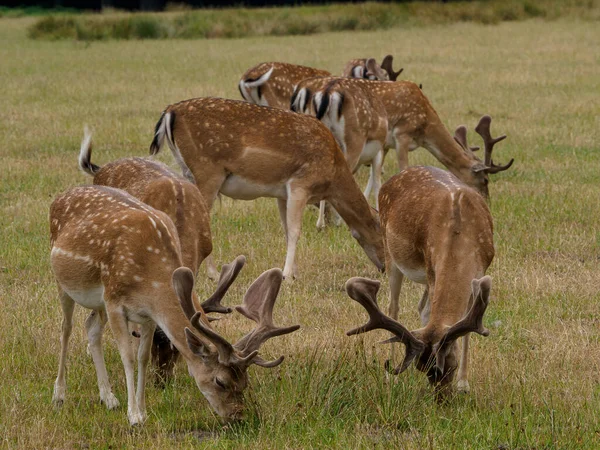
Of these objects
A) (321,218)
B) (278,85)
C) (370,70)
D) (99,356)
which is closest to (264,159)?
Answer: (321,218)

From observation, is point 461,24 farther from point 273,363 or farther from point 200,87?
point 273,363

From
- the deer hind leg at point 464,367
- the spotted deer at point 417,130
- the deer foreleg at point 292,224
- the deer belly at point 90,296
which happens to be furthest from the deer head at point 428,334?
the spotted deer at point 417,130

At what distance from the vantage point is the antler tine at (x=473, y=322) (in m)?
4.66

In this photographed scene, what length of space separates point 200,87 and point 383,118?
9297 millimetres

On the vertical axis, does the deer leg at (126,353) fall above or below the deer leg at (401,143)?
above

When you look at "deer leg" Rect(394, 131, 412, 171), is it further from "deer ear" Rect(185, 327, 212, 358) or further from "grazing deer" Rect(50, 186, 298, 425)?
"deer ear" Rect(185, 327, 212, 358)

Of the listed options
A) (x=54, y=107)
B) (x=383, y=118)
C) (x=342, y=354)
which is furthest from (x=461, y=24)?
(x=342, y=354)

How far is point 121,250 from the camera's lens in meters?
5.00

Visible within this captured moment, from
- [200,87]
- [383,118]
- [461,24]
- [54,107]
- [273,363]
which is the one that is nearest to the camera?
[273,363]

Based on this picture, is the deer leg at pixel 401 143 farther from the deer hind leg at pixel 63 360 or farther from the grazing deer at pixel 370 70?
the deer hind leg at pixel 63 360

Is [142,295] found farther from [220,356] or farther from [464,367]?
[464,367]

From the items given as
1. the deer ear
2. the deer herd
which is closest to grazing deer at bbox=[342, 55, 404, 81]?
the deer herd

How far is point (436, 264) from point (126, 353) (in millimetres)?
1559

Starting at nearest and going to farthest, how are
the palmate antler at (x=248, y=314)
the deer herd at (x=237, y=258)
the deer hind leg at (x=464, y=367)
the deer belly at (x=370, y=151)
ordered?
the palmate antler at (x=248, y=314) < the deer herd at (x=237, y=258) < the deer hind leg at (x=464, y=367) < the deer belly at (x=370, y=151)
